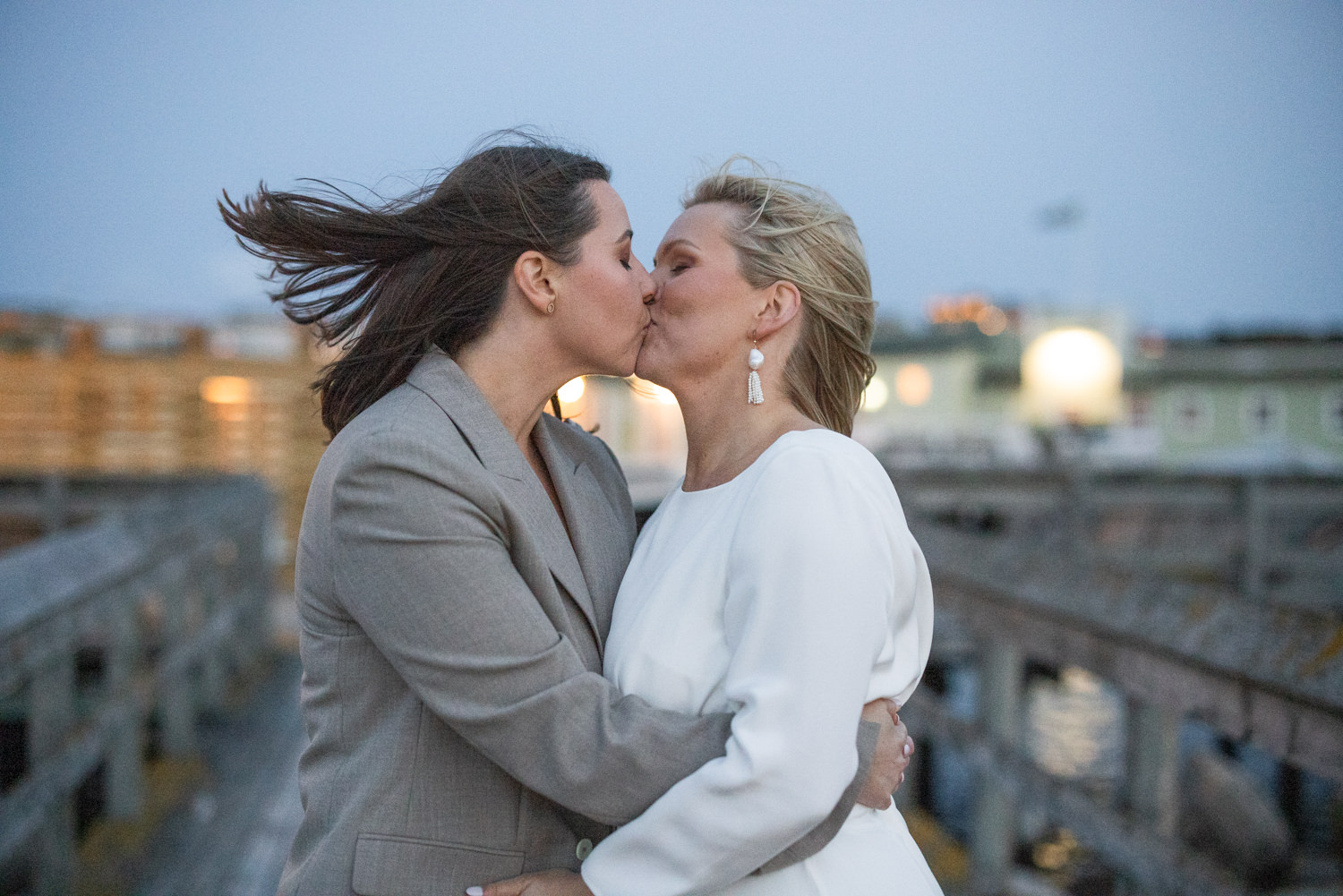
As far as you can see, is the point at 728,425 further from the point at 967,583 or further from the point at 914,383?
the point at 914,383

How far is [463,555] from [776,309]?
747 mm

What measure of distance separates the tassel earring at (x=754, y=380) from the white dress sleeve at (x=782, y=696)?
31 cm

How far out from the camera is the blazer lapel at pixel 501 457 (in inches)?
65.5

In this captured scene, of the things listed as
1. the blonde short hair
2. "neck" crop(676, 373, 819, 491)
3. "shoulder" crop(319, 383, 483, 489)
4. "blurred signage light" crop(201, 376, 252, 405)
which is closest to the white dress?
"neck" crop(676, 373, 819, 491)

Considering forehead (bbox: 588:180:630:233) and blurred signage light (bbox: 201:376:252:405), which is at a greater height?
forehead (bbox: 588:180:630:233)

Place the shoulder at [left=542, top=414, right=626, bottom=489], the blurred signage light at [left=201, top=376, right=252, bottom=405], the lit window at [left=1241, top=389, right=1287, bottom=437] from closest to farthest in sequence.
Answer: the shoulder at [left=542, top=414, right=626, bottom=489] → the blurred signage light at [left=201, top=376, right=252, bottom=405] → the lit window at [left=1241, top=389, right=1287, bottom=437]

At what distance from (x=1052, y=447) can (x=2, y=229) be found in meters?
17.7

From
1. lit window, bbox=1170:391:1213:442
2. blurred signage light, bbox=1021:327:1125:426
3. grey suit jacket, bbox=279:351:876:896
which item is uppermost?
grey suit jacket, bbox=279:351:876:896

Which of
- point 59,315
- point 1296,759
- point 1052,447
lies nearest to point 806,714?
point 1296,759

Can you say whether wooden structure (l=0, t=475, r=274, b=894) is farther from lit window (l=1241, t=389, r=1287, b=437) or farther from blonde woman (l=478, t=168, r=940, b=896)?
lit window (l=1241, t=389, r=1287, b=437)

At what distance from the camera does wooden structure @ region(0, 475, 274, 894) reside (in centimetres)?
308

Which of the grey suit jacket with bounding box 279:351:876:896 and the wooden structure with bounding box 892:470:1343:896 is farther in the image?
the wooden structure with bounding box 892:470:1343:896

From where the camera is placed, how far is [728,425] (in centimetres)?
188

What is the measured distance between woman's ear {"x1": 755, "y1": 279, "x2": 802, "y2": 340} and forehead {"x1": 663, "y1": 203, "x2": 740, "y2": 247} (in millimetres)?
146
